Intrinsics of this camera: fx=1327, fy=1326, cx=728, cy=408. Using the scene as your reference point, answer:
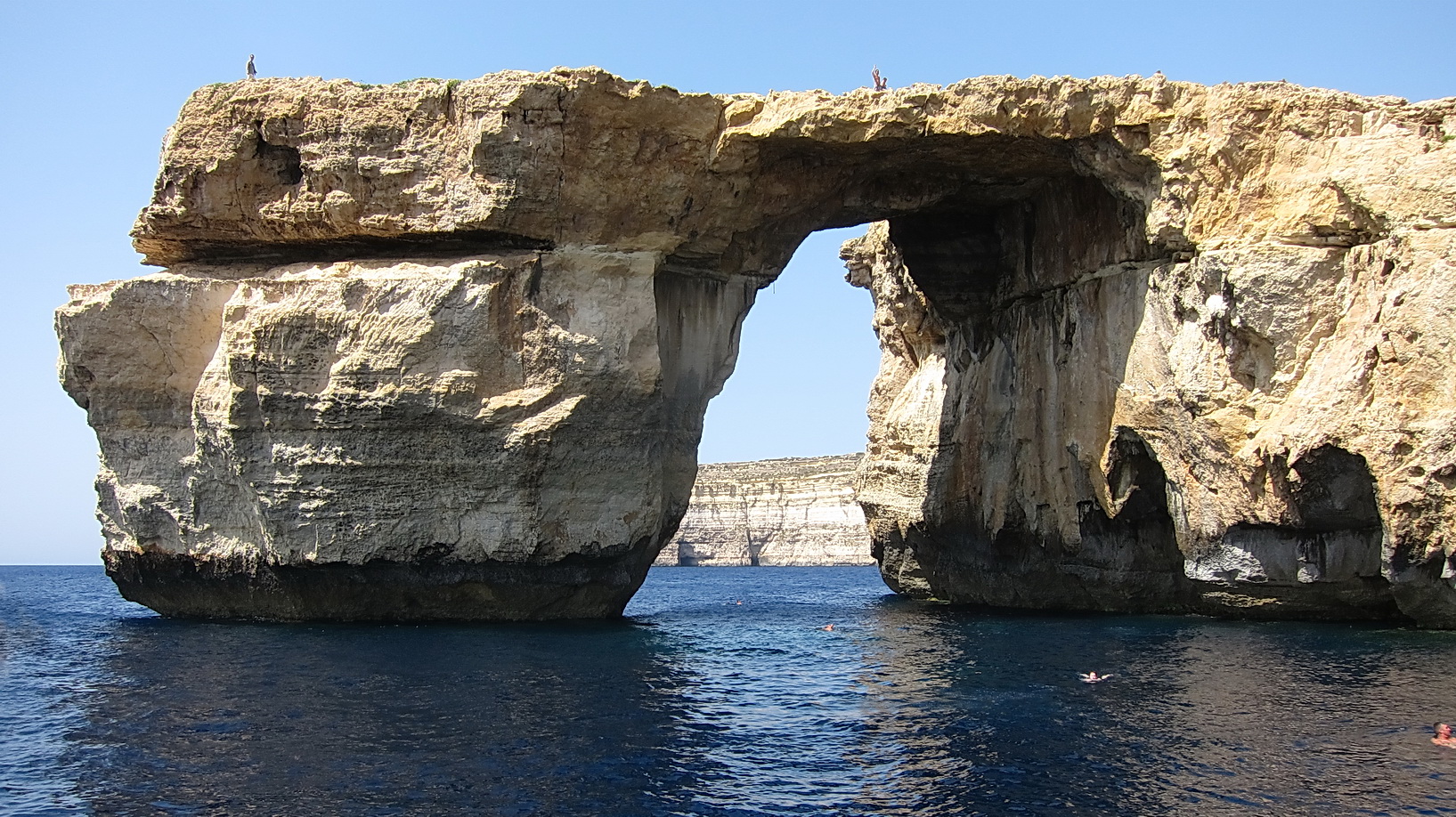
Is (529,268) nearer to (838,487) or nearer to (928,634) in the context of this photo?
(928,634)

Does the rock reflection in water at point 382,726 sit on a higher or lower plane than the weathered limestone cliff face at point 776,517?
lower

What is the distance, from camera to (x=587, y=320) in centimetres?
2312

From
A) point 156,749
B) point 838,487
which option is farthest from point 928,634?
point 838,487

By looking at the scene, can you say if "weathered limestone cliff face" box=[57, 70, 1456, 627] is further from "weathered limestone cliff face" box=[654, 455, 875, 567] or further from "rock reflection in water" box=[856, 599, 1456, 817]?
"weathered limestone cliff face" box=[654, 455, 875, 567]

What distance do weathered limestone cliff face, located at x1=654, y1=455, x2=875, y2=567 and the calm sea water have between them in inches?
2120

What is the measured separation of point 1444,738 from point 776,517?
224 feet

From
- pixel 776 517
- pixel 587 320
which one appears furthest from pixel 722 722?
pixel 776 517

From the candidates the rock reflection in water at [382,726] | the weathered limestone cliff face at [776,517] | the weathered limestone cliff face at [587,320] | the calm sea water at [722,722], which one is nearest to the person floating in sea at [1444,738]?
the calm sea water at [722,722]

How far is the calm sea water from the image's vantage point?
461 inches

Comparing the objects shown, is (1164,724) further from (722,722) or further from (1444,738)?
(722,722)

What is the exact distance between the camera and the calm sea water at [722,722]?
1171cm

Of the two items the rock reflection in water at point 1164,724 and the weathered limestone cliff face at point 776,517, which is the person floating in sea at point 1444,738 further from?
the weathered limestone cliff face at point 776,517

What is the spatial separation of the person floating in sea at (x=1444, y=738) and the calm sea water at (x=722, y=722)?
0.49 ft

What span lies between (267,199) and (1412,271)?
18.8 meters
